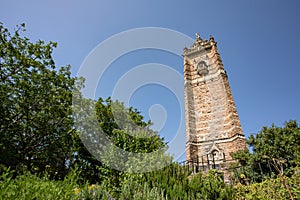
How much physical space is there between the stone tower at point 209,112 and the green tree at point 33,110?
1116 cm

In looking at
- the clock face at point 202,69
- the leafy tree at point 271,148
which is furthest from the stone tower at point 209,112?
the leafy tree at point 271,148

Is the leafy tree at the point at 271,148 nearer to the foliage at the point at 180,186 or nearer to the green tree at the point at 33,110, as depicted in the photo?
the foliage at the point at 180,186

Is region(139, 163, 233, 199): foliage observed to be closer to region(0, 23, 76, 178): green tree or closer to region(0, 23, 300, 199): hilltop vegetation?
region(0, 23, 300, 199): hilltop vegetation

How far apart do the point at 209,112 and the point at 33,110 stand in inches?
647

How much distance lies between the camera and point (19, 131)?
13.2m

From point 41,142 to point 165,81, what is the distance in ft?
35.6

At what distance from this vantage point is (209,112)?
19859mm

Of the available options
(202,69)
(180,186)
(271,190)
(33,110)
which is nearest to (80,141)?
(33,110)

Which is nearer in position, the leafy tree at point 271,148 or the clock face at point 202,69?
the leafy tree at point 271,148

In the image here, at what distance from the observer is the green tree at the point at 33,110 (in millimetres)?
12055

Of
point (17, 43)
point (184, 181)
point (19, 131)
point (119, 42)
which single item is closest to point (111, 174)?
point (184, 181)

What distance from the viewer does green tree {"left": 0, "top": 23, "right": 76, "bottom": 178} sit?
12055mm

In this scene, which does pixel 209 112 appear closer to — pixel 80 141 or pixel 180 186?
pixel 80 141

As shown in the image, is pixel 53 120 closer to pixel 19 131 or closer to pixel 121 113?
pixel 19 131
